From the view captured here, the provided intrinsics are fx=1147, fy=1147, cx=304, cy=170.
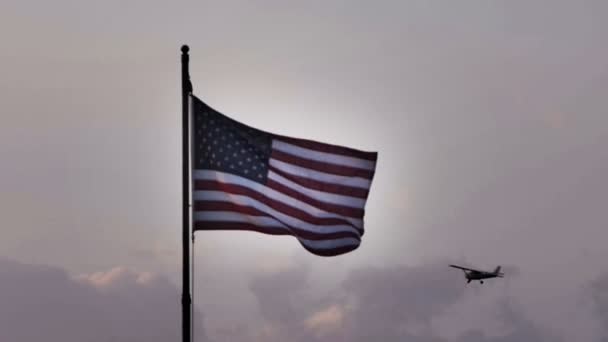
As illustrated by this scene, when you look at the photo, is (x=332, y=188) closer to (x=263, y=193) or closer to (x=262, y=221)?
(x=263, y=193)

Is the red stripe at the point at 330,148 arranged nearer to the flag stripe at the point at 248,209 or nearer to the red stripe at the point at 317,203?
the red stripe at the point at 317,203

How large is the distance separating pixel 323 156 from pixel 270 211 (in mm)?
2373

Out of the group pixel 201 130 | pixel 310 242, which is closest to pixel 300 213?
pixel 310 242

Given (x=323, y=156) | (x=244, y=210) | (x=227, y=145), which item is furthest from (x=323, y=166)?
(x=227, y=145)

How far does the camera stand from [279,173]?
34.5 metres

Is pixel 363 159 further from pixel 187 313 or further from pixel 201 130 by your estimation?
pixel 187 313

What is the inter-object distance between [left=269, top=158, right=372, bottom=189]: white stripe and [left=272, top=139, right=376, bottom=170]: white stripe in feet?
1.23

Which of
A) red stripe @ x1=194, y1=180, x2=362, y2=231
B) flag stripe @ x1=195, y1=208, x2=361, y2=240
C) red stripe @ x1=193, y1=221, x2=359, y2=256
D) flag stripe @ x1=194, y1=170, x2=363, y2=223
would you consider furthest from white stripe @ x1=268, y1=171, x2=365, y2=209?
red stripe @ x1=193, y1=221, x2=359, y2=256

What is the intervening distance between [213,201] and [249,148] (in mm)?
2009

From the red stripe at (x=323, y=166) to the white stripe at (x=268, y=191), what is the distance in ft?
3.42

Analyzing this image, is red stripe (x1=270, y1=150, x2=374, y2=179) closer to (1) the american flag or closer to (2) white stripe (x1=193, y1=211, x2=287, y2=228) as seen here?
(1) the american flag

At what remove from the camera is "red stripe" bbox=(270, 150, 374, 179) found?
34.6 metres

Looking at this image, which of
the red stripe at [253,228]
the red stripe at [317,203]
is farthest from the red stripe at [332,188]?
the red stripe at [253,228]

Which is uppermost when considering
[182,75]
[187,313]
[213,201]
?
[182,75]
